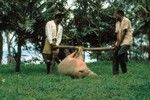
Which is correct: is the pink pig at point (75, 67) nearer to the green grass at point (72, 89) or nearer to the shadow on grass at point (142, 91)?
the green grass at point (72, 89)

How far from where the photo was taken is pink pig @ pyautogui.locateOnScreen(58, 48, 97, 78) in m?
19.5

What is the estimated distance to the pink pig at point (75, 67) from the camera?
19.5 meters

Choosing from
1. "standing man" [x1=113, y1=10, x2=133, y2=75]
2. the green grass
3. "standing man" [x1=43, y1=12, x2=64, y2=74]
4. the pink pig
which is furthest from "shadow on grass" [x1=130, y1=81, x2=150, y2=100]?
"standing man" [x1=43, y1=12, x2=64, y2=74]

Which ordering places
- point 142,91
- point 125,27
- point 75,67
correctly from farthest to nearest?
point 125,27 < point 75,67 < point 142,91

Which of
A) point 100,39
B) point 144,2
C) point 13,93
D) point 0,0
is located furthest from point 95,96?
point 100,39

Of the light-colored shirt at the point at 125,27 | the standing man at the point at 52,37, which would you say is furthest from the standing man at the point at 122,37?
the standing man at the point at 52,37

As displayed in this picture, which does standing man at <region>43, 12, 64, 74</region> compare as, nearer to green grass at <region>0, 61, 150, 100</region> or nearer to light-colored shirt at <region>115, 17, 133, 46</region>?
light-colored shirt at <region>115, 17, 133, 46</region>

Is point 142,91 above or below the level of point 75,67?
below

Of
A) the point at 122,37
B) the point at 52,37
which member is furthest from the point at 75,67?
the point at 122,37

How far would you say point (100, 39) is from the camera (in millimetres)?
40406

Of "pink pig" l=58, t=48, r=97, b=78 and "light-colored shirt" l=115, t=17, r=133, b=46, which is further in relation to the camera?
"light-colored shirt" l=115, t=17, r=133, b=46

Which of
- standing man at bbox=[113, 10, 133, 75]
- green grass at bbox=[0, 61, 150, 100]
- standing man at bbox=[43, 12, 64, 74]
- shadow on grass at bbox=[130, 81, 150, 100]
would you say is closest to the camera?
shadow on grass at bbox=[130, 81, 150, 100]

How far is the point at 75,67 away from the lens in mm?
19766

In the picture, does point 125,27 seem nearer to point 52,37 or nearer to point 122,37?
point 122,37
